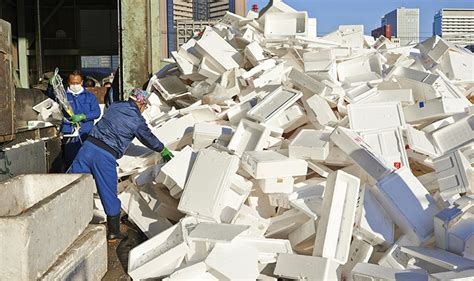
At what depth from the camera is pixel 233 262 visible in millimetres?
3168

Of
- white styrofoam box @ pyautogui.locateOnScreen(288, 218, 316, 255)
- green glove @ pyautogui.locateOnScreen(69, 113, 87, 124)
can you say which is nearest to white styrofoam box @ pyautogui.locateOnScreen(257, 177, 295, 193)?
white styrofoam box @ pyautogui.locateOnScreen(288, 218, 316, 255)

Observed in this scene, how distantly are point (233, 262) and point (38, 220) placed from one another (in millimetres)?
1220

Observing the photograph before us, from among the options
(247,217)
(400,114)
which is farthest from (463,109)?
(247,217)

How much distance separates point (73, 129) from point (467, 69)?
189 inches

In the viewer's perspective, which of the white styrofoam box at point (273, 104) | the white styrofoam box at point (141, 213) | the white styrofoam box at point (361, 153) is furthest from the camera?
the white styrofoam box at point (273, 104)

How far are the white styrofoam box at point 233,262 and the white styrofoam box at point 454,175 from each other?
1497mm

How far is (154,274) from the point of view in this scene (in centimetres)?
339

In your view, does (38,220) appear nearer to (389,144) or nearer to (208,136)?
(208,136)

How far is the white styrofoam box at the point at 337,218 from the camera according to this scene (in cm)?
333

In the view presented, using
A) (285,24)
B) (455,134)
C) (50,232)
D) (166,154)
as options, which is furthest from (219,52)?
(50,232)

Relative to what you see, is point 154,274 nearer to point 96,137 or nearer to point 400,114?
point 96,137

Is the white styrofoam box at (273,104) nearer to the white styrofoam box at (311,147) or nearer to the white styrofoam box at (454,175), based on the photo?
the white styrofoam box at (311,147)

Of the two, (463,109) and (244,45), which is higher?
(244,45)

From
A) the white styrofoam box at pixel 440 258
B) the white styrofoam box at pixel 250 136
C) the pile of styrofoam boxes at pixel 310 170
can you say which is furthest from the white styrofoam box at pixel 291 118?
the white styrofoam box at pixel 440 258
